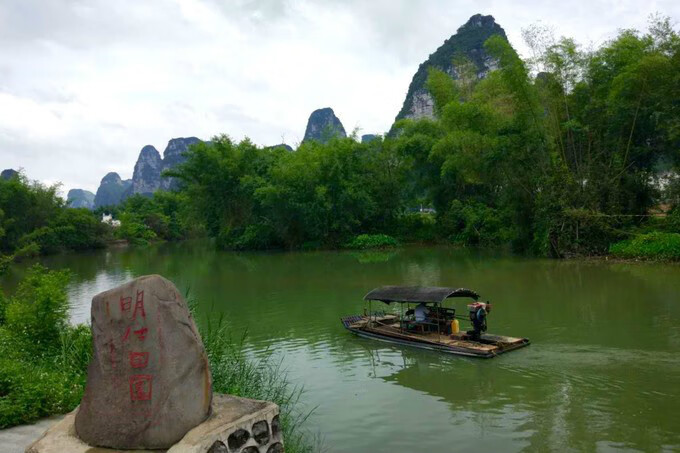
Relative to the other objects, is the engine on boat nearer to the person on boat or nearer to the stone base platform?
the person on boat

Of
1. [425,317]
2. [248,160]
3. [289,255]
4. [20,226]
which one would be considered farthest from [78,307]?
[20,226]

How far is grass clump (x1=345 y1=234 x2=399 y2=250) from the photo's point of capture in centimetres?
3562

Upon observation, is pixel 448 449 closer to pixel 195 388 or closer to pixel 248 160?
pixel 195 388

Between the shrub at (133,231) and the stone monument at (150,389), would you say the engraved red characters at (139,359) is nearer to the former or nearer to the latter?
the stone monument at (150,389)

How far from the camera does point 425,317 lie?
11750mm

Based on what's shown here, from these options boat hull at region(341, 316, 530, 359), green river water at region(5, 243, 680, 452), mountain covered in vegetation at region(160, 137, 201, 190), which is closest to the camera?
green river water at region(5, 243, 680, 452)

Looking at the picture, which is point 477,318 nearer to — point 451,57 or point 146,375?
point 146,375

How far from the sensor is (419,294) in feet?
37.5

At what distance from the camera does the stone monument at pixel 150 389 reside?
4.27 metres

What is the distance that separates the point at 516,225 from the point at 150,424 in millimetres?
25688

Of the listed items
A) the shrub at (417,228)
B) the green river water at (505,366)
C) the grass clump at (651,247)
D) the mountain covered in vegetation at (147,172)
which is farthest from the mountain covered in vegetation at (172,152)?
the grass clump at (651,247)

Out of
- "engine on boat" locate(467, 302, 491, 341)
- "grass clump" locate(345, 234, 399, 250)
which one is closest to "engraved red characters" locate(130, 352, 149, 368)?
"engine on boat" locate(467, 302, 491, 341)

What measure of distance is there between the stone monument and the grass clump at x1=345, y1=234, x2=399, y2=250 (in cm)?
3108

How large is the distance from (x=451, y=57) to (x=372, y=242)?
55722 mm
